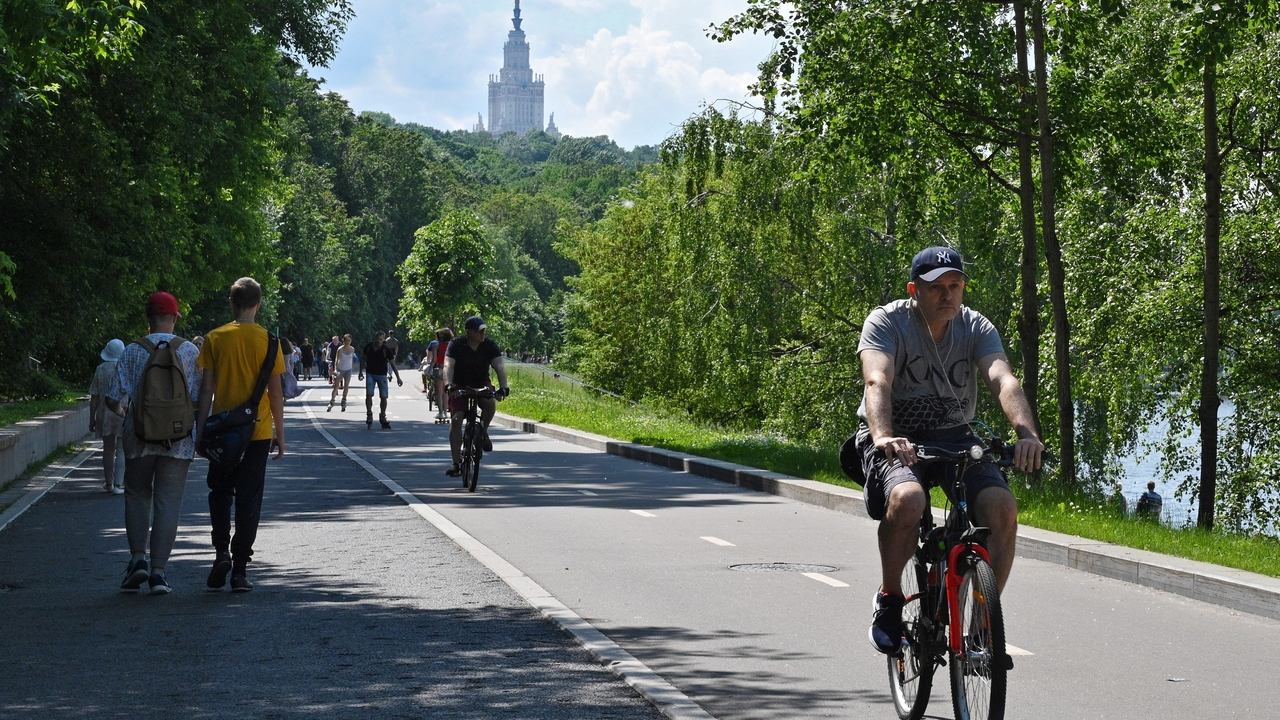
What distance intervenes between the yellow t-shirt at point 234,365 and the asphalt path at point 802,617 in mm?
2119

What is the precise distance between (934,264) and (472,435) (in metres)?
11.6

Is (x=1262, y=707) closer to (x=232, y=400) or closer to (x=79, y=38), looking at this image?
(x=232, y=400)

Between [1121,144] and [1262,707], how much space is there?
12045mm

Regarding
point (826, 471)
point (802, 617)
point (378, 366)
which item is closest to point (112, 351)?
point (826, 471)

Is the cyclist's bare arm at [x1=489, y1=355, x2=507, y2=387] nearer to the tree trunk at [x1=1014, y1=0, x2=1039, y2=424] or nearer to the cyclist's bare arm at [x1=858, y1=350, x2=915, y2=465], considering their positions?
the tree trunk at [x1=1014, y1=0, x2=1039, y2=424]

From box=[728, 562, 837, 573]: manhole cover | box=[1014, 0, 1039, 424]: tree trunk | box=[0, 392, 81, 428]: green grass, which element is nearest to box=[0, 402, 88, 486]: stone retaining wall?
box=[0, 392, 81, 428]: green grass

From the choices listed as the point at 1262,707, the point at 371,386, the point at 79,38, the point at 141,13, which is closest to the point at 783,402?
the point at 371,386

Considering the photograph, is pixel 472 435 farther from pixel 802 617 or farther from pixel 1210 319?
pixel 802 617

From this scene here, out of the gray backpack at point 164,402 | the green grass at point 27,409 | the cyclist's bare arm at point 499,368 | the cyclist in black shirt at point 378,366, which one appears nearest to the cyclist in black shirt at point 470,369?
the cyclist's bare arm at point 499,368

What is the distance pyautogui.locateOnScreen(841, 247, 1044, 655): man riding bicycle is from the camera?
5.56 meters

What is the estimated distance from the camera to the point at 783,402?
107 feet

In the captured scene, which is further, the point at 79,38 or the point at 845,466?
the point at 79,38

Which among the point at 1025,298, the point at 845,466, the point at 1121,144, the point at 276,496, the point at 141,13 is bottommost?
the point at 276,496

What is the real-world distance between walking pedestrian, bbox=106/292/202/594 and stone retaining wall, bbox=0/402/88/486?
8.28 meters
